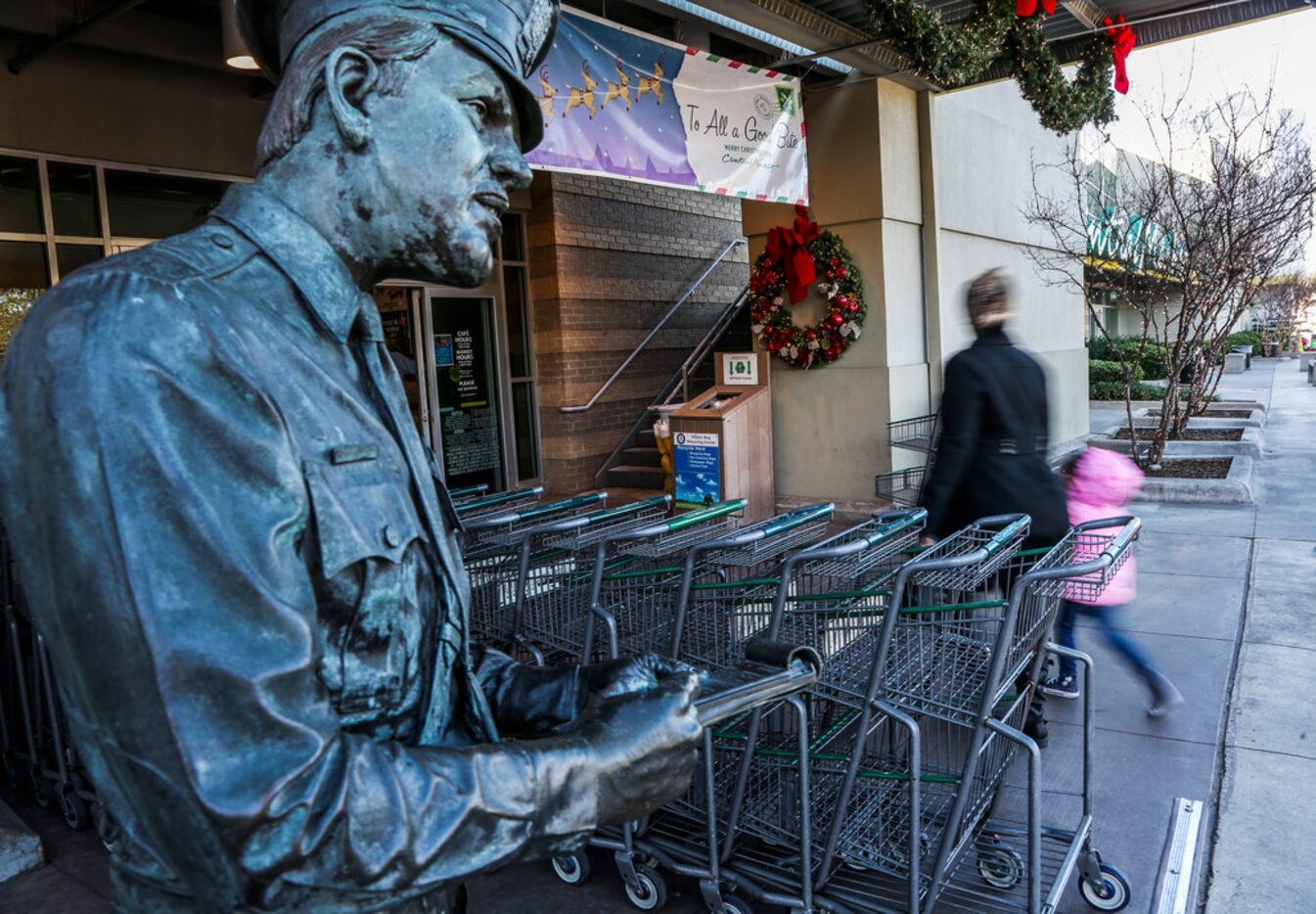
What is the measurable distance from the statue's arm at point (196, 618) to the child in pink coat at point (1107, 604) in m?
4.50

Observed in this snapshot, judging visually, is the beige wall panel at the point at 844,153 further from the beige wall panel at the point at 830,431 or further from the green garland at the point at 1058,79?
the beige wall panel at the point at 830,431

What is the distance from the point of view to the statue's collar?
1.13 metres

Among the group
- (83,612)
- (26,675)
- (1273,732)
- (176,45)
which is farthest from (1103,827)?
(176,45)

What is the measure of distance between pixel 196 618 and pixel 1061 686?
210 inches

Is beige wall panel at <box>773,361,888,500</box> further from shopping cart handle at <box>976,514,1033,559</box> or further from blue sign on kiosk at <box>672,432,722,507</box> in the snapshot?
shopping cart handle at <box>976,514,1033,559</box>

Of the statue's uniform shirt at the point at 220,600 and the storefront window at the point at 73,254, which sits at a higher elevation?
the storefront window at the point at 73,254

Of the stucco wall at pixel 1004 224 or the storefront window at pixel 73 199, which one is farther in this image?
the stucco wall at pixel 1004 224

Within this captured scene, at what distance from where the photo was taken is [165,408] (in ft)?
2.92

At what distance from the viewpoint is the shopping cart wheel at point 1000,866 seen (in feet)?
11.3

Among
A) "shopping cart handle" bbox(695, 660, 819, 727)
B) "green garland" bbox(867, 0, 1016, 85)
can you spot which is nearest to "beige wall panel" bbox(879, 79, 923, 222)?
"green garland" bbox(867, 0, 1016, 85)

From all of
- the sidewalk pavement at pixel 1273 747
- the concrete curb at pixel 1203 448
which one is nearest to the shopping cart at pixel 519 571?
the sidewalk pavement at pixel 1273 747

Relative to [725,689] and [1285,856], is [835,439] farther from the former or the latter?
[725,689]

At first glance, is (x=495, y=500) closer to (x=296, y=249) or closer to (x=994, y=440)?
(x=994, y=440)

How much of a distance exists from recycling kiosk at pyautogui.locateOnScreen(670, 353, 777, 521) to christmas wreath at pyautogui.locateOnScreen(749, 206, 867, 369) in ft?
1.19
